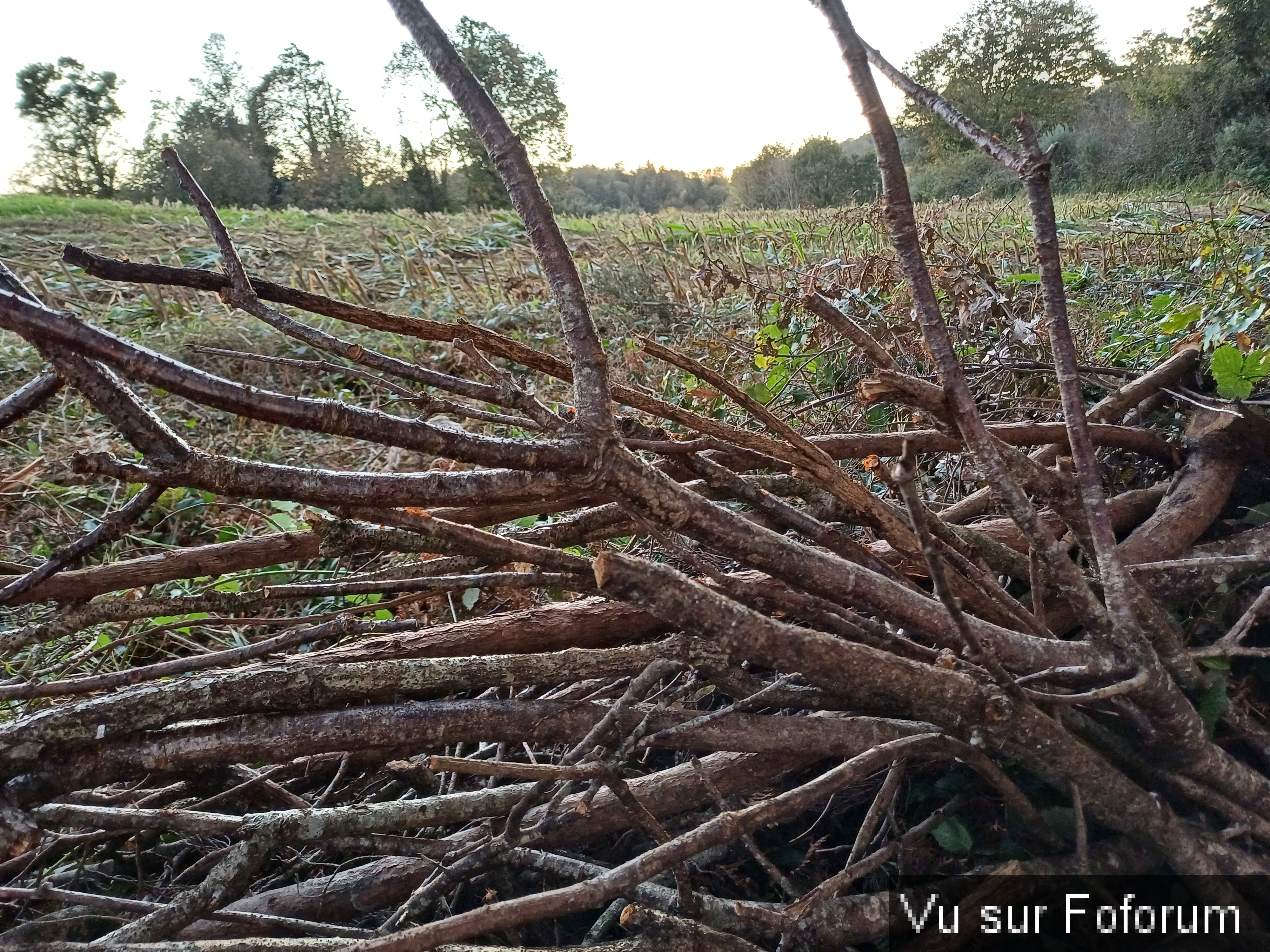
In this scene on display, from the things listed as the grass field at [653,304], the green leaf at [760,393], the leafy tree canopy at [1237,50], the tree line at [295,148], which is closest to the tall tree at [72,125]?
the tree line at [295,148]

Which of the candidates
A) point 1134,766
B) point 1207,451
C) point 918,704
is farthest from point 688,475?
point 1207,451

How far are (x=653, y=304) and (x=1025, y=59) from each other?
1882cm

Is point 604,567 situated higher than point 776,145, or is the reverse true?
point 776,145

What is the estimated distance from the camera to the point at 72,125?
44.0 ft

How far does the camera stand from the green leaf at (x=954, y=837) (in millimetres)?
1242

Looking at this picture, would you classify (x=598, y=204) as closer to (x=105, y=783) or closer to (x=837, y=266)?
(x=837, y=266)

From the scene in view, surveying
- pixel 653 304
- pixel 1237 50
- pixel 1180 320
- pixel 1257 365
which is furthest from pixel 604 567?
pixel 1237 50

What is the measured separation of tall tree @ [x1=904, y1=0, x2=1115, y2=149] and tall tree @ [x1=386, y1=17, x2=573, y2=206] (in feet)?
26.9

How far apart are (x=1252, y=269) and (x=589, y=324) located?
254 cm

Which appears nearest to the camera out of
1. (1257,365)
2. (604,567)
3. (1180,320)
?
(604,567)

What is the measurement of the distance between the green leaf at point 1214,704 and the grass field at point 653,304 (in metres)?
0.77

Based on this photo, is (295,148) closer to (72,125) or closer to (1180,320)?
(72,125)

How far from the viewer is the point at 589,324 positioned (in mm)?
786

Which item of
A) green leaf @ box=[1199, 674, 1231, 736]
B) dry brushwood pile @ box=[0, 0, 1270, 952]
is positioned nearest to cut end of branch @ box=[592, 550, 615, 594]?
dry brushwood pile @ box=[0, 0, 1270, 952]
